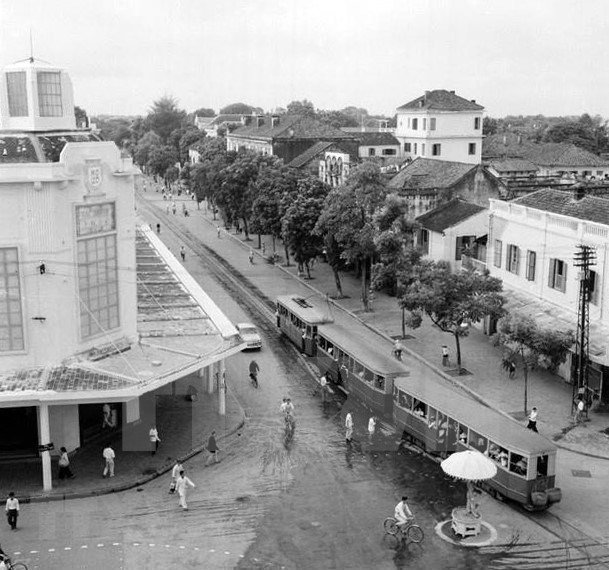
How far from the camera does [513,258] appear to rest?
42.2m

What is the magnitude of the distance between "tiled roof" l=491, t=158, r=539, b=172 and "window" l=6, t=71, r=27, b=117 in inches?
2821

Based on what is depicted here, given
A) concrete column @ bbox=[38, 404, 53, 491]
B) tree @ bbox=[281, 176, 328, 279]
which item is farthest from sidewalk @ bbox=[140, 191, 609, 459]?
concrete column @ bbox=[38, 404, 53, 491]

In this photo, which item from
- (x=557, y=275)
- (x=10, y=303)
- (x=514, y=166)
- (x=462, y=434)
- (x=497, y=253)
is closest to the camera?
(x=462, y=434)

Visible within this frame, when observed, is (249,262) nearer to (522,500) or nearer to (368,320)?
(368,320)

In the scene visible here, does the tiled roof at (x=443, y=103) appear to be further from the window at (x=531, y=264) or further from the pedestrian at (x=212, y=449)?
the pedestrian at (x=212, y=449)

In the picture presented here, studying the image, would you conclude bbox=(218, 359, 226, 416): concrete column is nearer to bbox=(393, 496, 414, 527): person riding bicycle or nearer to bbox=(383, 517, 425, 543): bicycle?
bbox=(383, 517, 425, 543): bicycle

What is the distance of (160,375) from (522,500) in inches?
469

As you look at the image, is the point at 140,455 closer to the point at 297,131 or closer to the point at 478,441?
the point at 478,441

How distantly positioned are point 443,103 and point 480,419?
63936mm

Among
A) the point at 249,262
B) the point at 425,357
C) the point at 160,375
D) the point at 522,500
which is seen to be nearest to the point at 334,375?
the point at 425,357

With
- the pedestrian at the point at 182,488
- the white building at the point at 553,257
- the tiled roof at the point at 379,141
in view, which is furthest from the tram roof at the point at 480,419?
the tiled roof at the point at 379,141

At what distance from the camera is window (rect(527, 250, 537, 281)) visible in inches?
1579

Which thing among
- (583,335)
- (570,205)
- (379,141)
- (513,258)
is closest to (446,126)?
(379,141)

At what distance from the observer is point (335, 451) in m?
29.8
